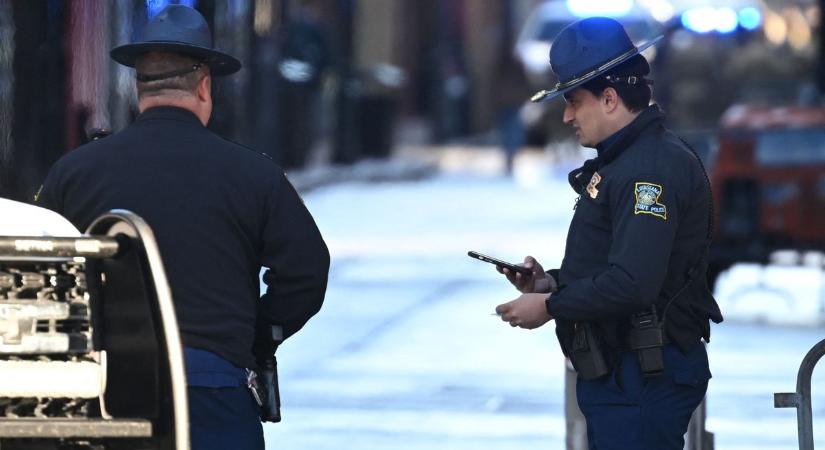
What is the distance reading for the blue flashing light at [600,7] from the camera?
109 feet

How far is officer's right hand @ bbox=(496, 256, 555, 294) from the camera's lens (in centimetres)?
544

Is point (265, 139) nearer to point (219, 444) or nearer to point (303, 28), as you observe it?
point (303, 28)

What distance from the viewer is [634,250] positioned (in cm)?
490

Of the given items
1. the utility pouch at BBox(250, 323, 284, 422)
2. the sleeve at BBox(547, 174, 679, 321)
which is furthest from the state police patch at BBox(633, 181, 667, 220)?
the utility pouch at BBox(250, 323, 284, 422)

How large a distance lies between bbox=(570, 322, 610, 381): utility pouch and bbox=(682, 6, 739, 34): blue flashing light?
29.0m

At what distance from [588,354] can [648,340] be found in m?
0.16

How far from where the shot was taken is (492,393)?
34.9 feet

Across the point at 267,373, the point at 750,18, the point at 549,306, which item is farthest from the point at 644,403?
the point at 750,18

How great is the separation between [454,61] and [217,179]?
126 ft

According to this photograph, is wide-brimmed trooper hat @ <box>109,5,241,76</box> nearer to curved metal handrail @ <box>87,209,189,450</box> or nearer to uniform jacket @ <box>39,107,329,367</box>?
uniform jacket @ <box>39,107,329,367</box>

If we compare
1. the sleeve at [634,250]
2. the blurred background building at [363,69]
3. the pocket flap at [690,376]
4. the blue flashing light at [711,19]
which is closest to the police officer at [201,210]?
the sleeve at [634,250]

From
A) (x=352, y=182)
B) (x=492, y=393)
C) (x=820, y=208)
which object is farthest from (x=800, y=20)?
(x=492, y=393)

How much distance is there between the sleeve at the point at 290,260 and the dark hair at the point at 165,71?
34cm

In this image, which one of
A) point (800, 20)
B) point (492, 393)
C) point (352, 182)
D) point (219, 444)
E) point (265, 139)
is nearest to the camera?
point (219, 444)
